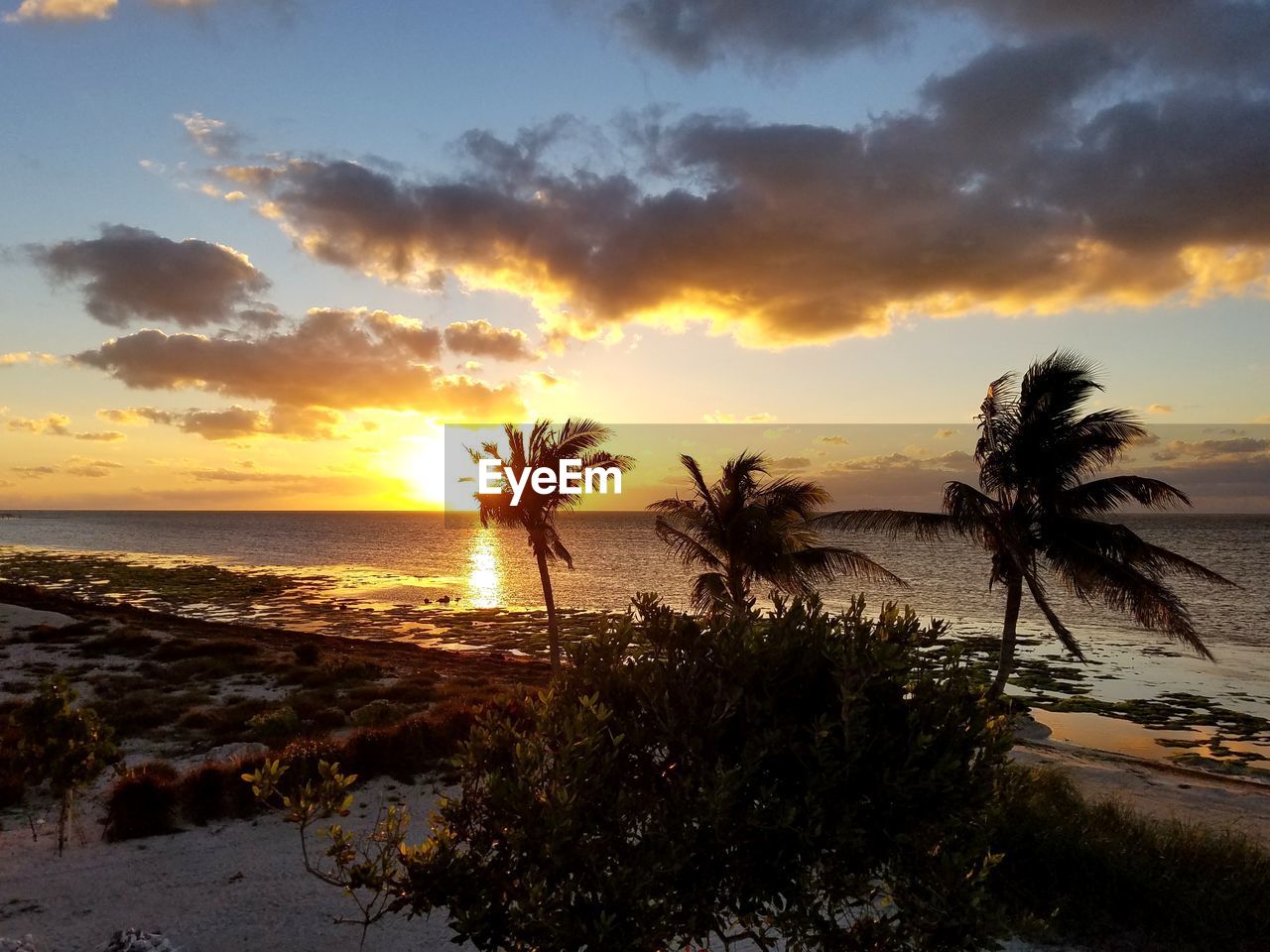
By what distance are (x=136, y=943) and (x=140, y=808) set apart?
5.61 meters

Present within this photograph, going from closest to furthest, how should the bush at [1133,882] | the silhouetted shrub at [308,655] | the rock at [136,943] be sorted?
the rock at [136,943] < the bush at [1133,882] < the silhouetted shrub at [308,655]

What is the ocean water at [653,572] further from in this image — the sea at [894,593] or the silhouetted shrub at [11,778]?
the silhouetted shrub at [11,778]

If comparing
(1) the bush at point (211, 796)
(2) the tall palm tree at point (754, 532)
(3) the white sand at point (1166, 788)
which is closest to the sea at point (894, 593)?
(3) the white sand at point (1166, 788)

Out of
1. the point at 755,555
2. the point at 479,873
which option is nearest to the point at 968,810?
the point at 479,873

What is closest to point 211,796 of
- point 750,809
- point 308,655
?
point 750,809

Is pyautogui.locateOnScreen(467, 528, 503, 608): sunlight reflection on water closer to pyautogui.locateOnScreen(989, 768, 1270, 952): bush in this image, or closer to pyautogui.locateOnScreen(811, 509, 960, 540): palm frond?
pyautogui.locateOnScreen(811, 509, 960, 540): palm frond

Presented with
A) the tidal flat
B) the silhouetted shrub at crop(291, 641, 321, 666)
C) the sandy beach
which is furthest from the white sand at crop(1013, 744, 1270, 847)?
the silhouetted shrub at crop(291, 641, 321, 666)

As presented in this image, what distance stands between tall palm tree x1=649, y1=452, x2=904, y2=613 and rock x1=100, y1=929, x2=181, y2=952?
18708 mm

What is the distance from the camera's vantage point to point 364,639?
51.2 m

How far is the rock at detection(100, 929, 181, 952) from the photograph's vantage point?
9422 millimetres

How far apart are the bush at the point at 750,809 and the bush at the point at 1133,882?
15.6 ft

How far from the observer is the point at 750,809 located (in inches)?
249

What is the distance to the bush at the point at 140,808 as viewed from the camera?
13.7 m

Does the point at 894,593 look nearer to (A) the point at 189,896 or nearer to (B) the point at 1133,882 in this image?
(B) the point at 1133,882
